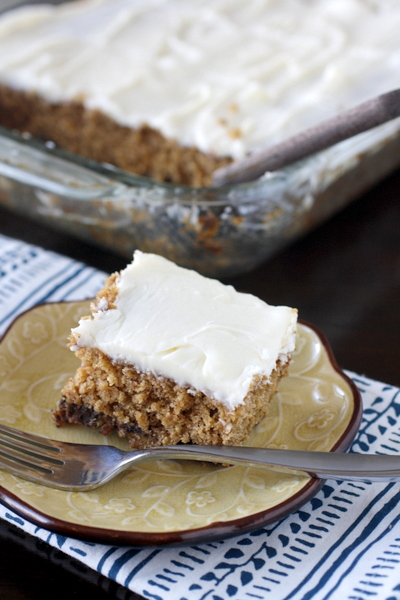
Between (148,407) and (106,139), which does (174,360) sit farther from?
(106,139)

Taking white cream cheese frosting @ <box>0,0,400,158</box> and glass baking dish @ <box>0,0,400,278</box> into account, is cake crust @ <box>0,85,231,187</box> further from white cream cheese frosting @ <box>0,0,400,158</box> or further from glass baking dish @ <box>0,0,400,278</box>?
glass baking dish @ <box>0,0,400,278</box>

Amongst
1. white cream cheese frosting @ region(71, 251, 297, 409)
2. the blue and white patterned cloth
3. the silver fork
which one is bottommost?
the blue and white patterned cloth

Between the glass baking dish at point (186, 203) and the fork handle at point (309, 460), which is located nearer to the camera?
the fork handle at point (309, 460)

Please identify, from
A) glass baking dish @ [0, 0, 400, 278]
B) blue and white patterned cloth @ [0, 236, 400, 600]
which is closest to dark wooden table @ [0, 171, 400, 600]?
glass baking dish @ [0, 0, 400, 278]

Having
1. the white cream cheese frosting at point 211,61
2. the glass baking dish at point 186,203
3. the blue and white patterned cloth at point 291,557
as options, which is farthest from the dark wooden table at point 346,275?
the white cream cheese frosting at point 211,61

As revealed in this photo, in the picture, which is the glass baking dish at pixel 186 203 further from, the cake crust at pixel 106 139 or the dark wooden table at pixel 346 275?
the cake crust at pixel 106 139

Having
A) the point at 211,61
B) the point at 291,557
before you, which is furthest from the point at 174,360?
the point at 211,61

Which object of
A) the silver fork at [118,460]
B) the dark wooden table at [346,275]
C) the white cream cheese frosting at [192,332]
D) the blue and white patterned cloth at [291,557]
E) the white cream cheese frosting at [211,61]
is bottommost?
the dark wooden table at [346,275]
